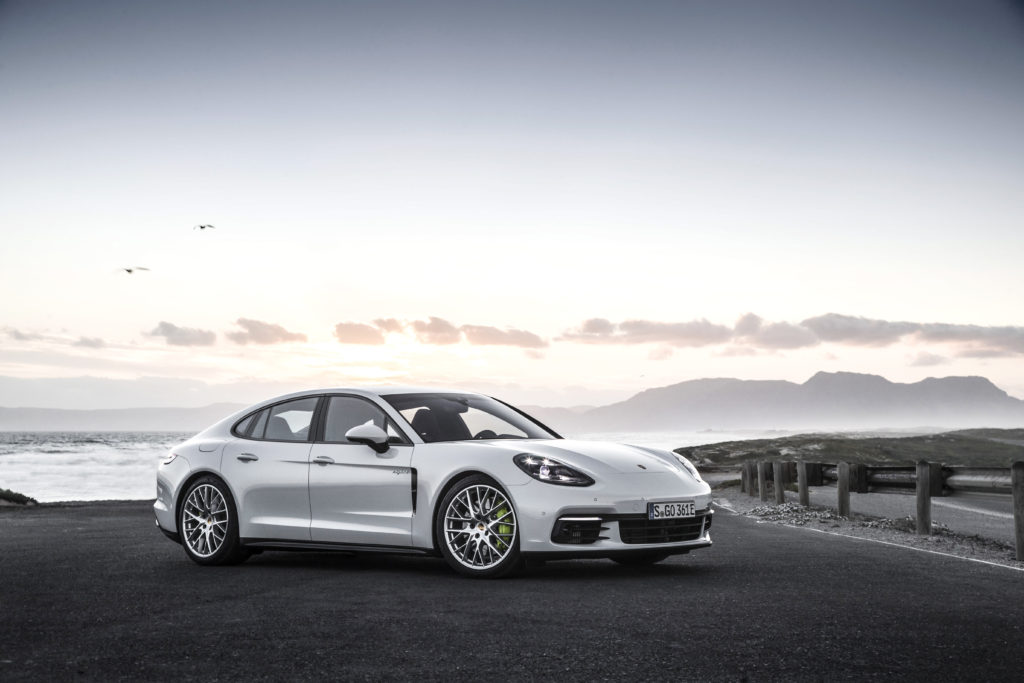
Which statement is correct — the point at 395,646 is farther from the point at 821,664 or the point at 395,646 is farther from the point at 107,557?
the point at 107,557

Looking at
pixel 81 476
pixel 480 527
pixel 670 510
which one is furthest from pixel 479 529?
pixel 81 476

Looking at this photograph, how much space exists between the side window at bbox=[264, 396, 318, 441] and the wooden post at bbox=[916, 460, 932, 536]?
22.0ft

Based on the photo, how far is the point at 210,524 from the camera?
29.7 ft

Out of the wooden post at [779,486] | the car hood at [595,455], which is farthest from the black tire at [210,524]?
the wooden post at [779,486]

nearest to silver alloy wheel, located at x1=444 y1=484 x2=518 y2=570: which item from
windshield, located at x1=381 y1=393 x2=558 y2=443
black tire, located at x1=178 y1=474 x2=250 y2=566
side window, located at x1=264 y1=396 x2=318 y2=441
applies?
windshield, located at x1=381 y1=393 x2=558 y2=443

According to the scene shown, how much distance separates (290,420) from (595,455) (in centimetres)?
281

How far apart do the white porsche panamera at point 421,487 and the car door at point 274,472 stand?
1cm

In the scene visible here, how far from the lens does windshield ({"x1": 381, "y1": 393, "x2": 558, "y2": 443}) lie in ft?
27.8

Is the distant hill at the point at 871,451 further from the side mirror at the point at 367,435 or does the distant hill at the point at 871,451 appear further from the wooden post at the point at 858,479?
the side mirror at the point at 367,435

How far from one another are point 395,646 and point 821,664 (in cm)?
196

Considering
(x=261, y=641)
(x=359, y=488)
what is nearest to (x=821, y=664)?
(x=261, y=641)

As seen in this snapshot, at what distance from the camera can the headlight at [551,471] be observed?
758 cm

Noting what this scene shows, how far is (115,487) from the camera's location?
3281 cm

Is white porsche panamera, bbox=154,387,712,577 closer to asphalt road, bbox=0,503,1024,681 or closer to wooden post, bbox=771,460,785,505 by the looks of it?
asphalt road, bbox=0,503,1024,681
